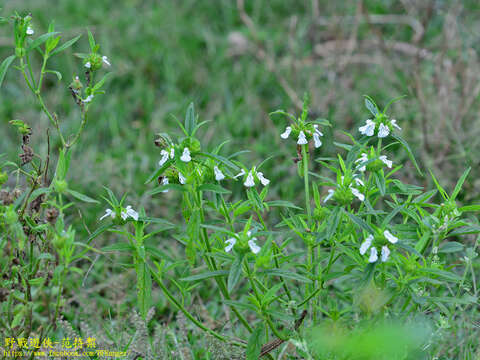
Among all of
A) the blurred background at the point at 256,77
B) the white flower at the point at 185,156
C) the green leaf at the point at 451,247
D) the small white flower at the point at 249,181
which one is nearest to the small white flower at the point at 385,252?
the green leaf at the point at 451,247

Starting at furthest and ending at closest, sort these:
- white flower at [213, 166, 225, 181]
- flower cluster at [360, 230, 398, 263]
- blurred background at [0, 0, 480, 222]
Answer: blurred background at [0, 0, 480, 222] < white flower at [213, 166, 225, 181] < flower cluster at [360, 230, 398, 263]

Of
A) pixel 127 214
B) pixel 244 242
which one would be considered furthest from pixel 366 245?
pixel 127 214

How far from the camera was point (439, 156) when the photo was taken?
2850 mm

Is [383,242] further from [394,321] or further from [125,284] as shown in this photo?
[125,284]

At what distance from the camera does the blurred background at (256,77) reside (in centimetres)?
297

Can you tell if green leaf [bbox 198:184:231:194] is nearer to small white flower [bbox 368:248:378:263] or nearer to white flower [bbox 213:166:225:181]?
white flower [bbox 213:166:225:181]

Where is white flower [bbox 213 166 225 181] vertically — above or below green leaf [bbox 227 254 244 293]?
above

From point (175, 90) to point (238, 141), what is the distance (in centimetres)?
64

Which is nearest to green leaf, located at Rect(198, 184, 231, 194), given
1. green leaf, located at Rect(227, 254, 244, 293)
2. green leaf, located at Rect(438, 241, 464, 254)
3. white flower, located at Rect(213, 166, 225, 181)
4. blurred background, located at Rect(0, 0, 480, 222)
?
white flower, located at Rect(213, 166, 225, 181)

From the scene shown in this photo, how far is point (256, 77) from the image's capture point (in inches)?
145

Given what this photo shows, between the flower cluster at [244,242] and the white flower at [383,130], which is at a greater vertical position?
the white flower at [383,130]

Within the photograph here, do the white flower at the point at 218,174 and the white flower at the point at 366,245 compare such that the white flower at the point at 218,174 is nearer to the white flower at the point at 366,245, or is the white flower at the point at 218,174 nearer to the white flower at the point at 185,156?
the white flower at the point at 185,156

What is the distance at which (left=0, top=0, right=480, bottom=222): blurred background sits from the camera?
2.97 metres

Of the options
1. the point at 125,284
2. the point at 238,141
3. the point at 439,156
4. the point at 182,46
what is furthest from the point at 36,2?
the point at 439,156
